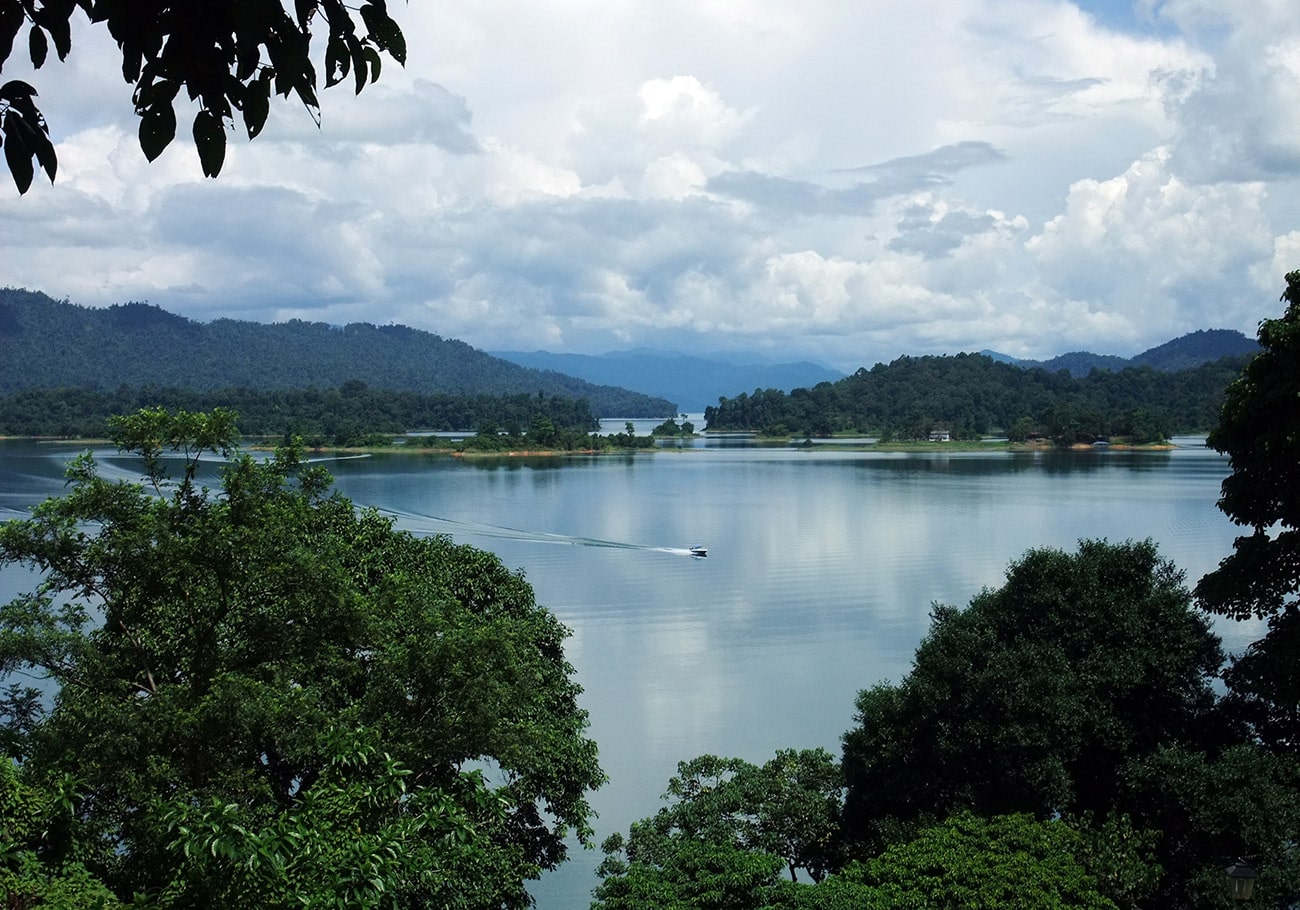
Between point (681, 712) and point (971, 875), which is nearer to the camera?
point (971, 875)

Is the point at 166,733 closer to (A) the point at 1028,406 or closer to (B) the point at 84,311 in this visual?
(A) the point at 1028,406

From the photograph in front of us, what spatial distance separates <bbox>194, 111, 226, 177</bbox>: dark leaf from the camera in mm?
2090

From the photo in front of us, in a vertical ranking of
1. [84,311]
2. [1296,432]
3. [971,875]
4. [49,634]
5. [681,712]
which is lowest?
[681,712]

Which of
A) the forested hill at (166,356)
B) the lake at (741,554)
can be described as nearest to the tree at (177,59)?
the lake at (741,554)

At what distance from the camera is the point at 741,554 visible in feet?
114

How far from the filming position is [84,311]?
169m

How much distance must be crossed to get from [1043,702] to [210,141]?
9.89 metres

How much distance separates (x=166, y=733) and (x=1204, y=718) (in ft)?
31.0

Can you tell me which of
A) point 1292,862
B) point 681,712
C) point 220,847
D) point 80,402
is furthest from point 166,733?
point 80,402

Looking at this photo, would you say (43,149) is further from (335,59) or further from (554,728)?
(554,728)

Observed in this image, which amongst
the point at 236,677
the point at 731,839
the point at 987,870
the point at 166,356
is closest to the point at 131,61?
the point at 236,677

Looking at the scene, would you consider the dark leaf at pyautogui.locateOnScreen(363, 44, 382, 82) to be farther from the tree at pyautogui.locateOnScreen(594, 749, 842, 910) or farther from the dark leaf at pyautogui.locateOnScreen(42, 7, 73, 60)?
the tree at pyautogui.locateOnScreen(594, 749, 842, 910)

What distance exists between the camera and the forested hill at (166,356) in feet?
486

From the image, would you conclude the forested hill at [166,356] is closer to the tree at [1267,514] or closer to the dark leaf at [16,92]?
the tree at [1267,514]
